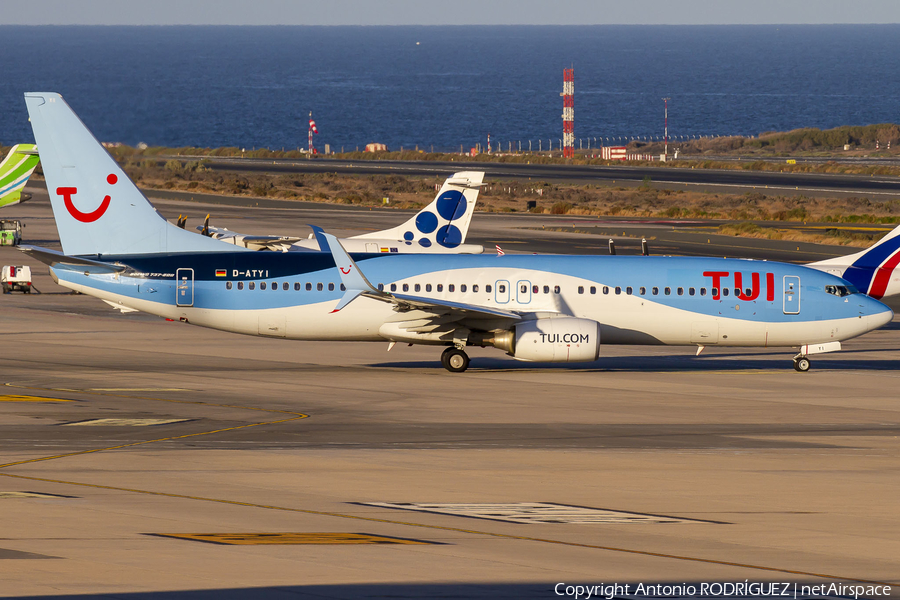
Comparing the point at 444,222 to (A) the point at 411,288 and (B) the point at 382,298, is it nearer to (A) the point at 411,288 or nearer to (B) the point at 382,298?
(A) the point at 411,288

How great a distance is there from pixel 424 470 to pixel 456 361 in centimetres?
1382

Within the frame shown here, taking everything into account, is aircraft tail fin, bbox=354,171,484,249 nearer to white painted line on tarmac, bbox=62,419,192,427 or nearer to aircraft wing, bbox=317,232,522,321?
aircraft wing, bbox=317,232,522,321

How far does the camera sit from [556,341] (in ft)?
119

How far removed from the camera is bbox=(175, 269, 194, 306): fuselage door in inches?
1473

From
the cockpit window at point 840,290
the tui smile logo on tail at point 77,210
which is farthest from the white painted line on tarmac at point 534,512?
the cockpit window at point 840,290

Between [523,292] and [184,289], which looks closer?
[184,289]

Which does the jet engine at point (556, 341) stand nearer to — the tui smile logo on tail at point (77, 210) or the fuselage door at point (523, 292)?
the fuselage door at point (523, 292)

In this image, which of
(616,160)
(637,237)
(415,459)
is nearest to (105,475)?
(415,459)

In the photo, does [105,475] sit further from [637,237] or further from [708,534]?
[637,237]

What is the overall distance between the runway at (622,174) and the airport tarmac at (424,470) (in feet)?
250

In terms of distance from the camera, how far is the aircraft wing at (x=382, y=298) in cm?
3591

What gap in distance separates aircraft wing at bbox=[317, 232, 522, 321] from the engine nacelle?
103 centimetres

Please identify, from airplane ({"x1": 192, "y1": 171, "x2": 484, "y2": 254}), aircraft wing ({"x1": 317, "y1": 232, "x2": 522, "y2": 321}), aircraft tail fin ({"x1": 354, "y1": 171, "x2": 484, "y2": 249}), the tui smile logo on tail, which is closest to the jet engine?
aircraft wing ({"x1": 317, "y1": 232, "x2": 522, "y2": 321})

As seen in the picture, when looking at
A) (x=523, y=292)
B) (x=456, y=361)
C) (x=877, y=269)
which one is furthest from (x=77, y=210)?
(x=877, y=269)
